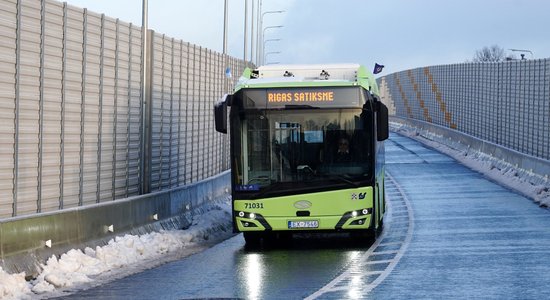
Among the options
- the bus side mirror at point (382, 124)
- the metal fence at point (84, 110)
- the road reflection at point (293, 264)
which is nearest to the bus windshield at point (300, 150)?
the bus side mirror at point (382, 124)

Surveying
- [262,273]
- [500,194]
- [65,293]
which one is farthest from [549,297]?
[500,194]

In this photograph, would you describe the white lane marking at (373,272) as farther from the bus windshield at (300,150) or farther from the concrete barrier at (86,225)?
the concrete barrier at (86,225)

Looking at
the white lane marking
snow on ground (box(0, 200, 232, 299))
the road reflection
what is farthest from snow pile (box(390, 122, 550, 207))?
snow on ground (box(0, 200, 232, 299))

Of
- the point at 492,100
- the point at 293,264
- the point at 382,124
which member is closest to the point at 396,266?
the point at 293,264

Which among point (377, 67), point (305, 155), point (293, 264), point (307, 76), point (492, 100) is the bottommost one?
point (293, 264)

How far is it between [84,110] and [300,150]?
389 cm

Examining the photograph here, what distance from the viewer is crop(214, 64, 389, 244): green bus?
20.7 m

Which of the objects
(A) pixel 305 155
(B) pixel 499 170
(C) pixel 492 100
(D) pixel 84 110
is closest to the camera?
(D) pixel 84 110

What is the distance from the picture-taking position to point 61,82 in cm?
1888

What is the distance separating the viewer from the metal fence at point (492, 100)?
39156 millimetres

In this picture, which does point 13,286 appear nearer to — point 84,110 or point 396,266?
point 396,266

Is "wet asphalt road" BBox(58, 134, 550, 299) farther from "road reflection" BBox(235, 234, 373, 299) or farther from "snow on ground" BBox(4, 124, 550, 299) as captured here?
"snow on ground" BBox(4, 124, 550, 299)

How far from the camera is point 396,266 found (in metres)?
17.2

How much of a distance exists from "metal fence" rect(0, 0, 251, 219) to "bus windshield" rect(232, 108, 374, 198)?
2676mm
